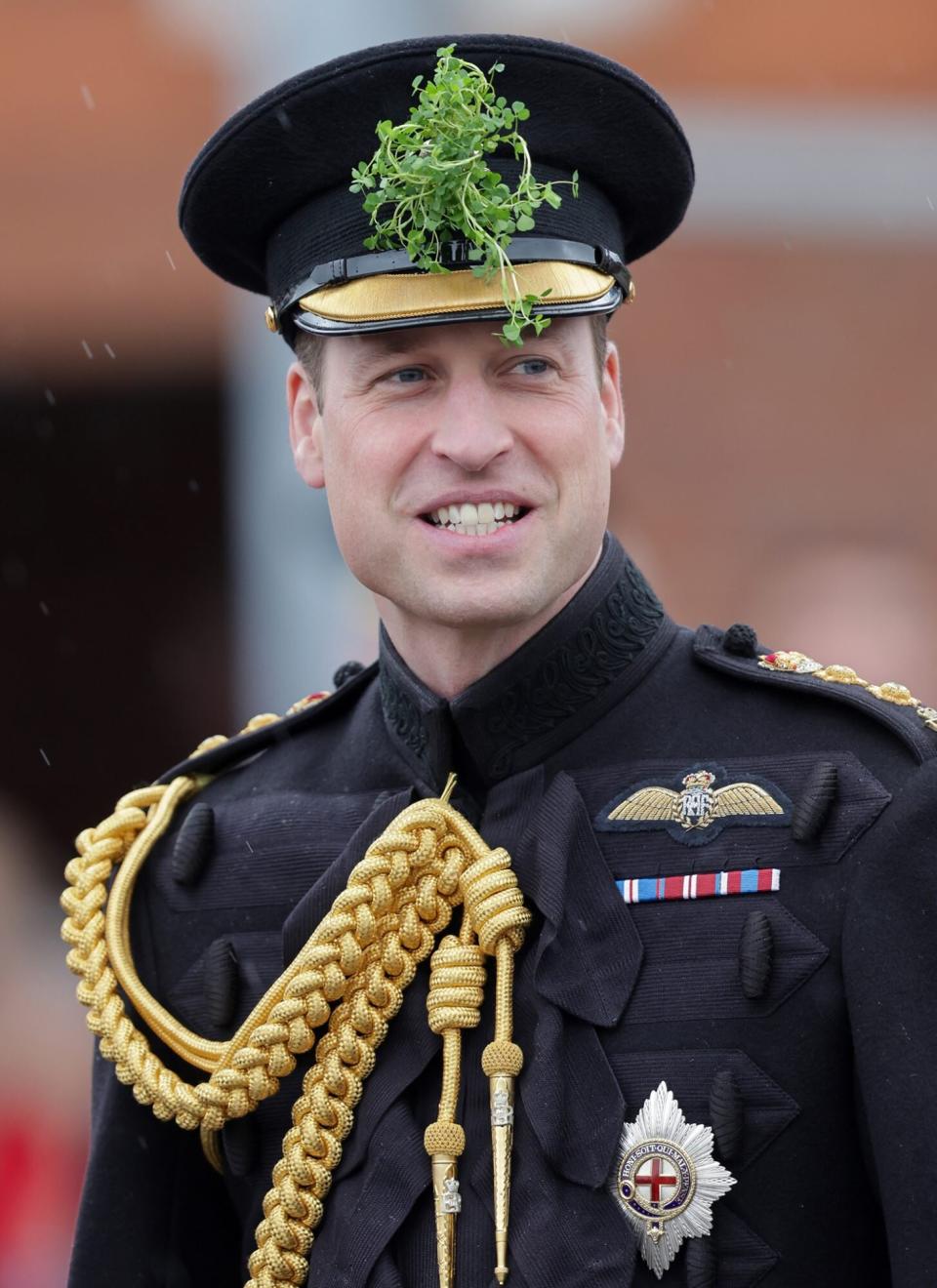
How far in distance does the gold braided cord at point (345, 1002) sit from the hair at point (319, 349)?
0.62 m

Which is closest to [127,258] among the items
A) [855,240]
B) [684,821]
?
[855,240]

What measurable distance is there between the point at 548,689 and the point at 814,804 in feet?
1.34

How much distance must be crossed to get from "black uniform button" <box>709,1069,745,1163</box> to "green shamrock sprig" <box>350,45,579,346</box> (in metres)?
0.96

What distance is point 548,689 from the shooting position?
120 inches

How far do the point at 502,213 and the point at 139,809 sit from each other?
110 cm

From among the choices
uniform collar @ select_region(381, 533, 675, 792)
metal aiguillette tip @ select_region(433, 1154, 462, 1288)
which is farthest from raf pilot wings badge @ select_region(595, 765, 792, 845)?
metal aiguillette tip @ select_region(433, 1154, 462, 1288)

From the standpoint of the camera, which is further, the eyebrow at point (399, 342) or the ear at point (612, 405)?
the ear at point (612, 405)

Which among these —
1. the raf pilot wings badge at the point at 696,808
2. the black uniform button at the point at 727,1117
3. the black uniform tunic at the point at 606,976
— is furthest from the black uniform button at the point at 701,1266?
the raf pilot wings badge at the point at 696,808

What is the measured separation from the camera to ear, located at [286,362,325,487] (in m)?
3.22

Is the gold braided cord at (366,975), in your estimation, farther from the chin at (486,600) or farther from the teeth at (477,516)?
the teeth at (477,516)

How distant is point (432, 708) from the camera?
10.1ft

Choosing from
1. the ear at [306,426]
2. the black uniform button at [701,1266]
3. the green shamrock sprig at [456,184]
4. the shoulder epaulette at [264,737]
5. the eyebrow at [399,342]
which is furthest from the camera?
the shoulder epaulette at [264,737]

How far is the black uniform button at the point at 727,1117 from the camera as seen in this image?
2754 mm

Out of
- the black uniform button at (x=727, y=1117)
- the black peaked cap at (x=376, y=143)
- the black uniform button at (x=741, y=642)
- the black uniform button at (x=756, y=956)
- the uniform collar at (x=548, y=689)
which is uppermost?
the black peaked cap at (x=376, y=143)
